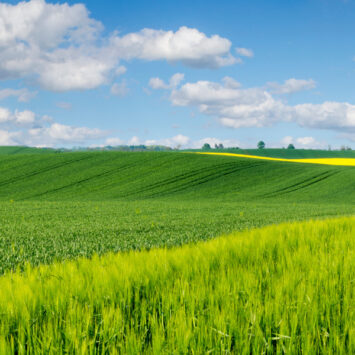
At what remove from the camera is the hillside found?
41.2 meters

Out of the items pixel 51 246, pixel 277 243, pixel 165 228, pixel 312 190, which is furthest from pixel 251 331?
pixel 312 190

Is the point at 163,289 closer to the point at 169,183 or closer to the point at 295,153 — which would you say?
the point at 169,183

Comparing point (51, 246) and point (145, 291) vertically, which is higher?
point (145, 291)

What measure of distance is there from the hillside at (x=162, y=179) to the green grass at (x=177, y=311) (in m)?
35.5

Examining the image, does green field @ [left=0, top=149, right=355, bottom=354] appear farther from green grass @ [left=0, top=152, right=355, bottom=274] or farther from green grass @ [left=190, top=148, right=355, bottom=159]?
green grass @ [left=190, top=148, right=355, bottom=159]

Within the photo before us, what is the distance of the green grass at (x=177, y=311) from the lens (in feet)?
7.12

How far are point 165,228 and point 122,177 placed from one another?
36.0 metres

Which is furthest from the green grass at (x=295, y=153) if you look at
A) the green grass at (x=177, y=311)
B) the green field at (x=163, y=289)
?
the green grass at (x=177, y=311)

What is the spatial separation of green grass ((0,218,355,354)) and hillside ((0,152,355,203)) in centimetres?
3553

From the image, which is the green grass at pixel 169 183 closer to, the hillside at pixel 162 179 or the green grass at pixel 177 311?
the hillside at pixel 162 179

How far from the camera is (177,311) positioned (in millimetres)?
2525

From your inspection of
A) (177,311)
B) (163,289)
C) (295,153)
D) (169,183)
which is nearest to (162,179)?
(169,183)

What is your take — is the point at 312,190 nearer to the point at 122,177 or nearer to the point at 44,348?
the point at 122,177

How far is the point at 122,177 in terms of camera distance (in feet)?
162
